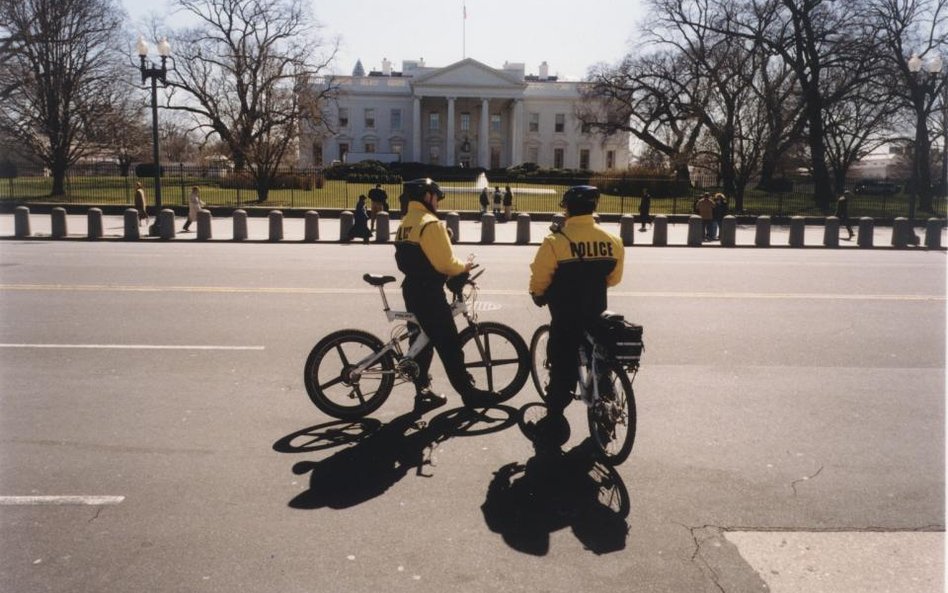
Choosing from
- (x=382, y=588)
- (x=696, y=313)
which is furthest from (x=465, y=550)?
(x=696, y=313)

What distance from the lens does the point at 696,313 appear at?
10.1 m

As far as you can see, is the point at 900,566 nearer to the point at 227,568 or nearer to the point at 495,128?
the point at 227,568

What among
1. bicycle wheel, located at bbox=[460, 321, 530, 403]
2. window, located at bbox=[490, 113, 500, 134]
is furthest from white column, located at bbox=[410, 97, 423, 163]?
bicycle wheel, located at bbox=[460, 321, 530, 403]

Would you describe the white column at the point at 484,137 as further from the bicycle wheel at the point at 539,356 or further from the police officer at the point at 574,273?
the police officer at the point at 574,273

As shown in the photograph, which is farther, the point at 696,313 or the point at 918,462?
the point at 696,313

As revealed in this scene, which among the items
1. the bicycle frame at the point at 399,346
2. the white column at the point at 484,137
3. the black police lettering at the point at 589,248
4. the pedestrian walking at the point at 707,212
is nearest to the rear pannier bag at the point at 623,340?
the black police lettering at the point at 589,248

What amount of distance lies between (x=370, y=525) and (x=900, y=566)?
2.62 meters

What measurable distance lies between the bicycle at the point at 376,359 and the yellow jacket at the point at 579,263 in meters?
0.85

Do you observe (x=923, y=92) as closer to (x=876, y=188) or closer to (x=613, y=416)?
(x=876, y=188)

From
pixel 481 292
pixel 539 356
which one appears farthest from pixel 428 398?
pixel 481 292

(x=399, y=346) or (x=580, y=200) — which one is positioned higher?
(x=580, y=200)

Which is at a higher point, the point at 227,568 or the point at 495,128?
the point at 495,128

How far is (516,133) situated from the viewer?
87.3 meters

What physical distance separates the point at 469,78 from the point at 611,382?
3289 inches
